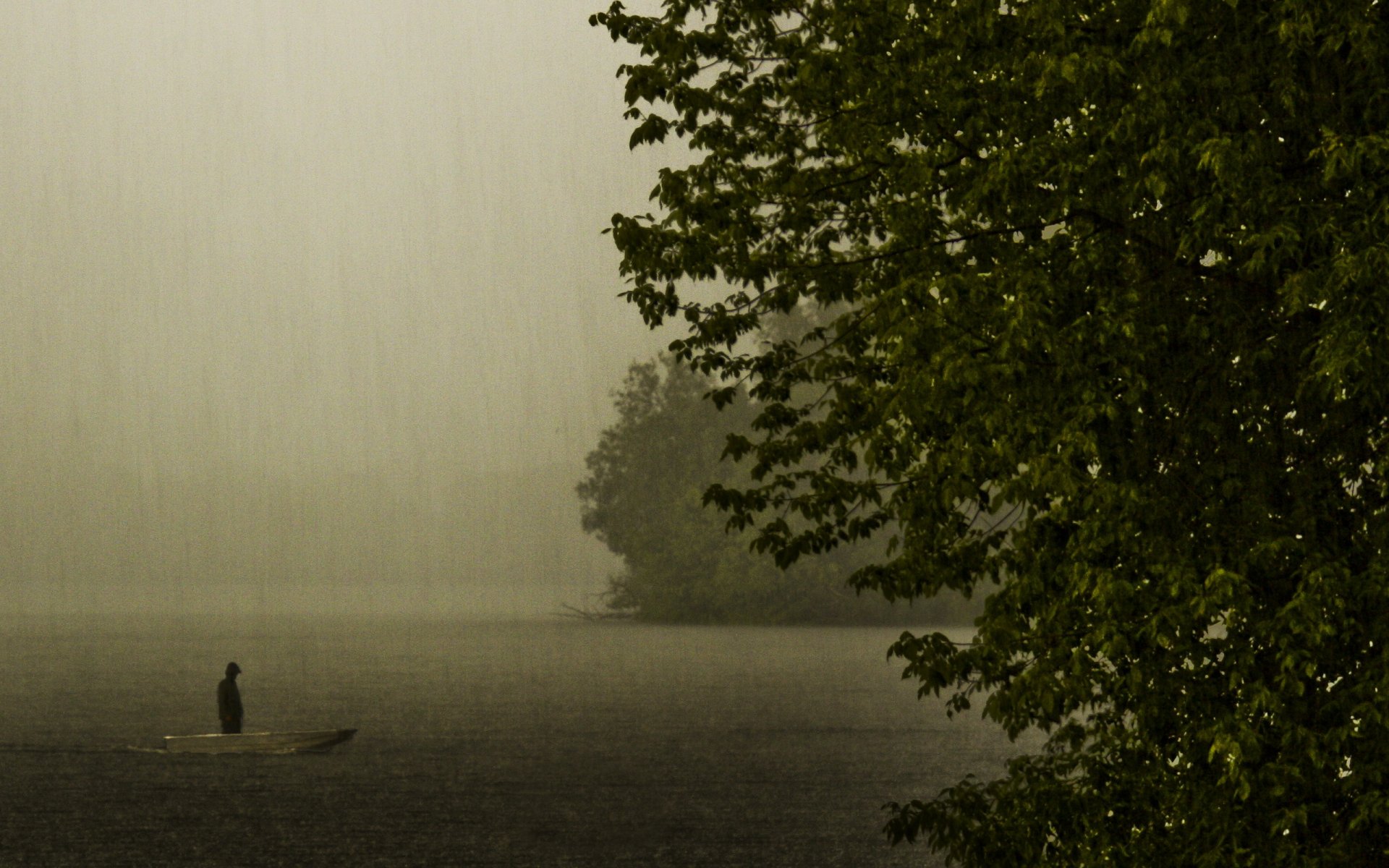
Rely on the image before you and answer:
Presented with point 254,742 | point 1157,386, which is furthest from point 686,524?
point 1157,386

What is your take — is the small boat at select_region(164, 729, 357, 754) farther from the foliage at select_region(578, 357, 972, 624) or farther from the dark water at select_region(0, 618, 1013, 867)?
the foliage at select_region(578, 357, 972, 624)

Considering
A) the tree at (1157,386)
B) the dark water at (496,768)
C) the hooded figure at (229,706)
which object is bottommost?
the dark water at (496,768)

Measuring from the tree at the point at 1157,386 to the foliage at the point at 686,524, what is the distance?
361ft

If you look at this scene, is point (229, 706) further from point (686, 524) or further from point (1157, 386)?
point (686, 524)

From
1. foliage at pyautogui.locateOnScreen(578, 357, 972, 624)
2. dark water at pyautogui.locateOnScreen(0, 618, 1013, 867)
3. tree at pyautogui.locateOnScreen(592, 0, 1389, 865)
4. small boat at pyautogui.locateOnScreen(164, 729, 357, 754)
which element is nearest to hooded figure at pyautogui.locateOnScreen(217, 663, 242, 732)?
small boat at pyautogui.locateOnScreen(164, 729, 357, 754)

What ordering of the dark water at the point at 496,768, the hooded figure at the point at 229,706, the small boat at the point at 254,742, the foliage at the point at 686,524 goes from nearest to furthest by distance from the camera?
the dark water at the point at 496,768, the hooded figure at the point at 229,706, the small boat at the point at 254,742, the foliage at the point at 686,524

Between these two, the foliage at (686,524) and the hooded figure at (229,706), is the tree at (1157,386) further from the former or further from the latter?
the foliage at (686,524)

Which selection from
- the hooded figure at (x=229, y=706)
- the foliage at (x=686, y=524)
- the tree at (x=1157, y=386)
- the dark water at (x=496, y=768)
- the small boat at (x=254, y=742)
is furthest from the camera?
the foliage at (x=686, y=524)

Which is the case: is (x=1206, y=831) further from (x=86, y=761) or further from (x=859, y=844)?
(x=86, y=761)

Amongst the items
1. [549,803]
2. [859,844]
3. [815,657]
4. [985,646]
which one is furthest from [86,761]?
[815,657]

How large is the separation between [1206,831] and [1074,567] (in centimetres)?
231

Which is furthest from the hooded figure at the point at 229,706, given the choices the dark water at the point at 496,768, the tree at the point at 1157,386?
the tree at the point at 1157,386

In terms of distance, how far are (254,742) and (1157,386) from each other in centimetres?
3888

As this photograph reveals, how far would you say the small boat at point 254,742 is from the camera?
46531 millimetres
